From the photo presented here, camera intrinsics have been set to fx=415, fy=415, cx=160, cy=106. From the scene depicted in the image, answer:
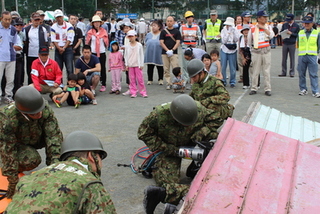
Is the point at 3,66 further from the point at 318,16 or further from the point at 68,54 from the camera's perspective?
the point at 318,16

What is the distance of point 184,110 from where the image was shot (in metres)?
4.18

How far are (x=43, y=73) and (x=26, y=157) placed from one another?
15.3ft

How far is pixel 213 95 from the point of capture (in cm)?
575

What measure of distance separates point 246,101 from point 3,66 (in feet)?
17.3

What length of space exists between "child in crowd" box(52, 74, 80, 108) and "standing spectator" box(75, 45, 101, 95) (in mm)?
918

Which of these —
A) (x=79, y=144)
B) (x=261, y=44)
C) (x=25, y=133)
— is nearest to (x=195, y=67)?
→ (x=25, y=133)

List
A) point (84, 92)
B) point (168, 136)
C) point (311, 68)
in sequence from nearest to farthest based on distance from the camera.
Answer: point (168, 136)
point (84, 92)
point (311, 68)

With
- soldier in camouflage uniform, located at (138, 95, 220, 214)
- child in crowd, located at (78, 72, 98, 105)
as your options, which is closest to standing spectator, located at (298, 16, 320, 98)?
child in crowd, located at (78, 72, 98, 105)

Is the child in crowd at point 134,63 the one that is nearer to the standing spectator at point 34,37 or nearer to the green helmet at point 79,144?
the standing spectator at point 34,37

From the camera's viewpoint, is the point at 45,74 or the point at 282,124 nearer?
the point at 282,124

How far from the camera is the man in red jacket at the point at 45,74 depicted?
8.84m

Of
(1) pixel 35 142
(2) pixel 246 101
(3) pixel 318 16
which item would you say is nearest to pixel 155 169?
(1) pixel 35 142

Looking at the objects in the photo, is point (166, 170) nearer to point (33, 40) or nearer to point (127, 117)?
point (127, 117)

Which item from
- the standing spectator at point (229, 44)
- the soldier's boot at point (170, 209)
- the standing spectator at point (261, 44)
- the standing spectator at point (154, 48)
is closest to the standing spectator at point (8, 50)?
the standing spectator at point (154, 48)
